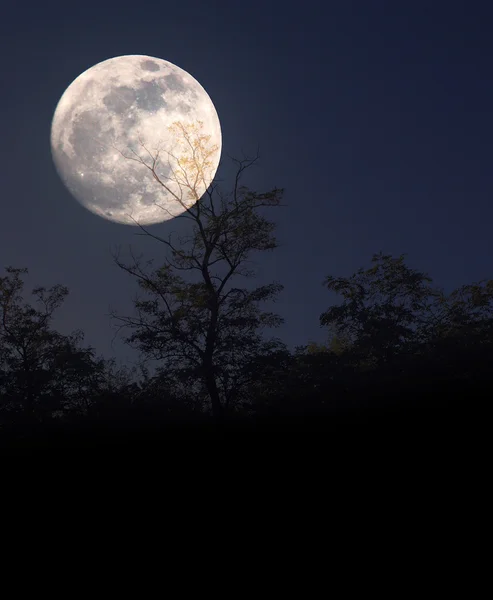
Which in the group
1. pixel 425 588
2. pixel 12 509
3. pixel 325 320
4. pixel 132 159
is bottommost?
pixel 425 588

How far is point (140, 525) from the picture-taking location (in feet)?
26.0

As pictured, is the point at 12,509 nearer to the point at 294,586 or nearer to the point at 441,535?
the point at 294,586

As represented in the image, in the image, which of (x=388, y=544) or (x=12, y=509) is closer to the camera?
(x=388, y=544)

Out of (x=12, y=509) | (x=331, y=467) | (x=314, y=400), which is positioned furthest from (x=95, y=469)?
(x=314, y=400)

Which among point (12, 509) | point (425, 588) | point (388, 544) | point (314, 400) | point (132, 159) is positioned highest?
point (132, 159)

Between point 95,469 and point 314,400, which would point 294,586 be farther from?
point 314,400

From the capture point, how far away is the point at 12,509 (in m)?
8.80

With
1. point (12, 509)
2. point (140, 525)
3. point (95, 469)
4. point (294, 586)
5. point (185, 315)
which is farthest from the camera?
point (185, 315)

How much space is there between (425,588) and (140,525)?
191 inches

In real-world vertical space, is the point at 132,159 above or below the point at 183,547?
above

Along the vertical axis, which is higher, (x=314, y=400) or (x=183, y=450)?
(x=314, y=400)

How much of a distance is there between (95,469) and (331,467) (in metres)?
6.09

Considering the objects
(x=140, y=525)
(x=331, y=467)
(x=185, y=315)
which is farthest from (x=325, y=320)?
(x=140, y=525)

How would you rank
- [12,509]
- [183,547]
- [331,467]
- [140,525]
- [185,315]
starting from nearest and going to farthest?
1. [183,547]
2. [140,525]
3. [12,509]
4. [331,467]
5. [185,315]
